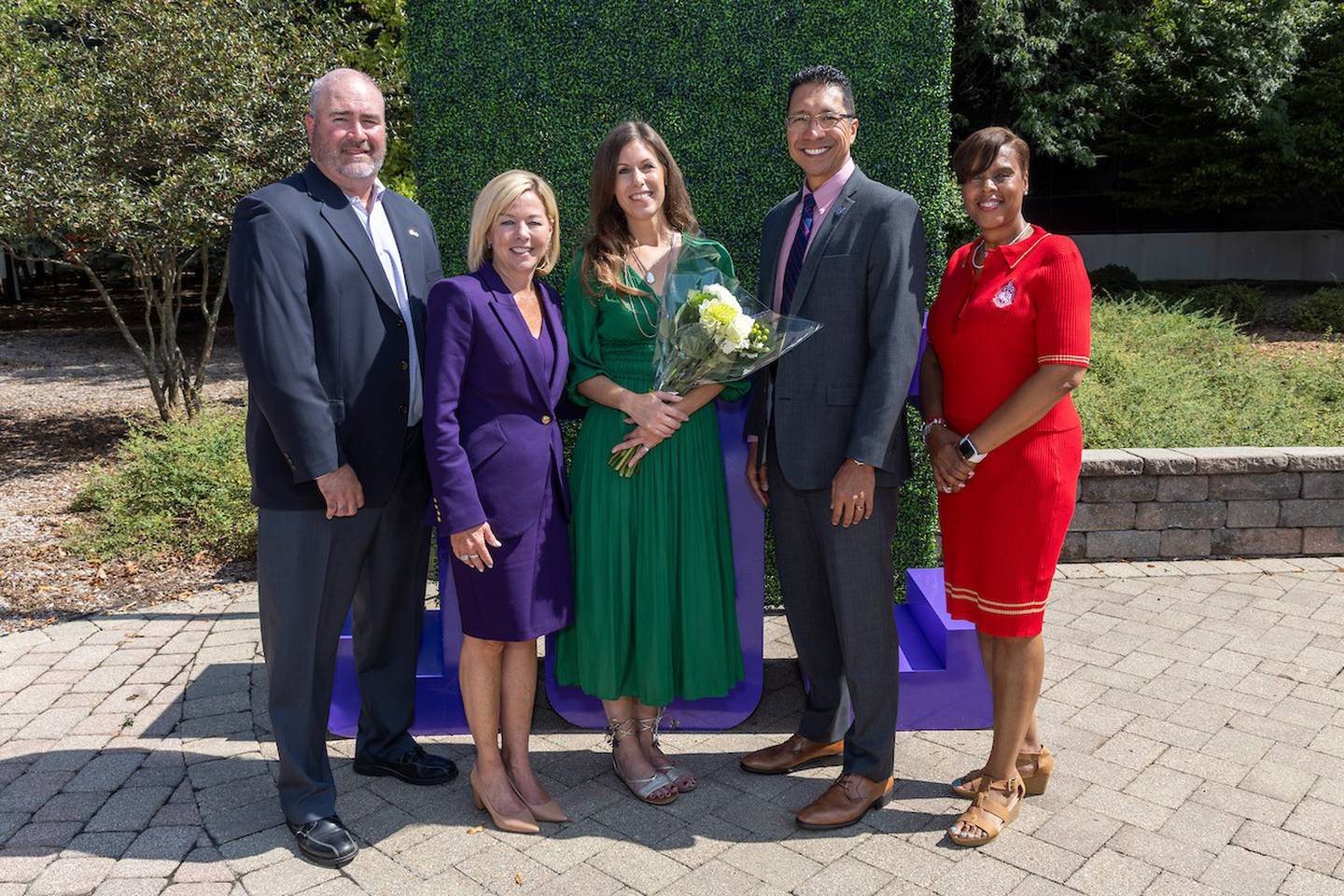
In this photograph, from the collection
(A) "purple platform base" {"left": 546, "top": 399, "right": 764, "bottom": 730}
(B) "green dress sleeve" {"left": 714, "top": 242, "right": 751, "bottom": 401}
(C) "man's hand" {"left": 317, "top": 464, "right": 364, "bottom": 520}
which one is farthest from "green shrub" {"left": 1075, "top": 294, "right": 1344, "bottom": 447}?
(C) "man's hand" {"left": 317, "top": 464, "right": 364, "bottom": 520}

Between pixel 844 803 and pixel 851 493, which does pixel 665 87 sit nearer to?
pixel 851 493

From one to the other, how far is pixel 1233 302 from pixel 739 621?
47.8 ft

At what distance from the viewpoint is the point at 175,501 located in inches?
271

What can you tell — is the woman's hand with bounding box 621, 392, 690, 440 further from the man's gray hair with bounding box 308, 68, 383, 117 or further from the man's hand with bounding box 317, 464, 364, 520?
the man's gray hair with bounding box 308, 68, 383, 117

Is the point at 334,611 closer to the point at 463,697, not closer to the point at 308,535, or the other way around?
the point at 308,535

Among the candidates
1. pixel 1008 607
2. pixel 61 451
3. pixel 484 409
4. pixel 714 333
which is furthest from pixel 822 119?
pixel 61 451

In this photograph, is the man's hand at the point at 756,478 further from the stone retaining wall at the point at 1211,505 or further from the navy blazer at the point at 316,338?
the stone retaining wall at the point at 1211,505

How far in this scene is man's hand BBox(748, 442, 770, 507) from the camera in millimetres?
3688

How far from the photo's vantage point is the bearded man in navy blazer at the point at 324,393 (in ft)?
10.0

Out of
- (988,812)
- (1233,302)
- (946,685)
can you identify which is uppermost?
(1233,302)

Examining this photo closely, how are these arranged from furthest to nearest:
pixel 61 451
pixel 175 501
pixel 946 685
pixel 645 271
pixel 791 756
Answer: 1. pixel 61 451
2. pixel 175 501
3. pixel 946 685
4. pixel 791 756
5. pixel 645 271

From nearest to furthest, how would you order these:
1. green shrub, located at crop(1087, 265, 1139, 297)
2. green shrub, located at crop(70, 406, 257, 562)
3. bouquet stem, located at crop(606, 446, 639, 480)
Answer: bouquet stem, located at crop(606, 446, 639, 480) → green shrub, located at crop(70, 406, 257, 562) → green shrub, located at crop(1087, 265, 1139, 297)

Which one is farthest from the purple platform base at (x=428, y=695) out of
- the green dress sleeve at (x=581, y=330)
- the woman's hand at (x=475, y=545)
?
the green dress sleeve at (x=581, y=330)

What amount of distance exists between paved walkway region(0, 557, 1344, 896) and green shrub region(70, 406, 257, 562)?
4.78ft
